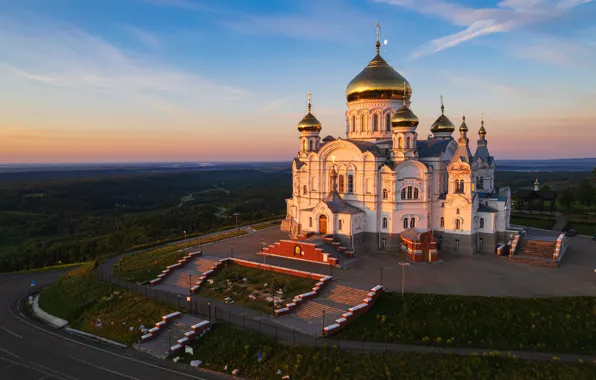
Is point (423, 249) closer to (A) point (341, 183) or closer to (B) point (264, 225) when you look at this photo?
(A) point (341, 183)

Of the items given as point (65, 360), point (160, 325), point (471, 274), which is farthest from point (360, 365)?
point (65, 360)

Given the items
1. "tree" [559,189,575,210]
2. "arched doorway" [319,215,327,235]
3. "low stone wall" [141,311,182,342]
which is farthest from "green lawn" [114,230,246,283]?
"tree" [559,189,575,210]

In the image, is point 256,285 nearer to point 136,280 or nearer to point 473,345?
point 136,280

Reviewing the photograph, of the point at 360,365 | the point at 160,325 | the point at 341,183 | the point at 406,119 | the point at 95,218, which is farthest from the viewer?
the point at 95,218

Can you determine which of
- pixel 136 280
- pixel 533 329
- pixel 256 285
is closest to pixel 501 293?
pixel 533 329

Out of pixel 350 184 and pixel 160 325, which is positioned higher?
pixel 350 184

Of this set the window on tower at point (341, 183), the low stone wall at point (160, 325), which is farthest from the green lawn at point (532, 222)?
the low stone wall at point (160, 325)
